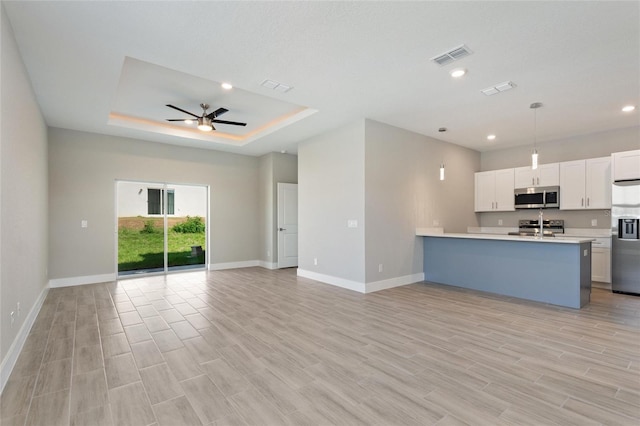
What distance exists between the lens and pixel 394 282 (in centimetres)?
560

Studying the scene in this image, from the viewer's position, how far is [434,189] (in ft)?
21.1

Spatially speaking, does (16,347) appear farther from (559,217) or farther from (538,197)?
(559,217)

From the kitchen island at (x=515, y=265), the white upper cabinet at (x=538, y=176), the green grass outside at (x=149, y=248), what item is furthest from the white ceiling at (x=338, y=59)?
the green grass outside at (x=149, y=248)

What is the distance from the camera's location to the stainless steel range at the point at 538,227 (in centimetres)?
650

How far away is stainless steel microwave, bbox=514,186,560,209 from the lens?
6.25 m

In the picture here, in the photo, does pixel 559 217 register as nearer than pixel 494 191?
Yes

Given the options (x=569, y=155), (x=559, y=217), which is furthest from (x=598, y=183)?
(x=559, y=217)

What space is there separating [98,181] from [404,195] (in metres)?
6.09

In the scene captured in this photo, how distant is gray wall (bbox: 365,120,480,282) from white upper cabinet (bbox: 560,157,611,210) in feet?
6.20

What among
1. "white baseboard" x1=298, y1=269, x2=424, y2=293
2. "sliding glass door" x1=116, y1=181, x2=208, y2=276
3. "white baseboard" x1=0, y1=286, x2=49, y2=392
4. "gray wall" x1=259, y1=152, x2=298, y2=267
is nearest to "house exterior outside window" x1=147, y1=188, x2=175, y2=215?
"sliding glass door" x1=116, y1=181, x2=208, y2=276

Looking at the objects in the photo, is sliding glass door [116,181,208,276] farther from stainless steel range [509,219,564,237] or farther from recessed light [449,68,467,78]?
stainless steel range [509,219,564,237]

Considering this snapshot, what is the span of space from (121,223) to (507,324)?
A: 747 centimetres

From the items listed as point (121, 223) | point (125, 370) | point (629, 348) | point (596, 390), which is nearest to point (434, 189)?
point (629, 348)

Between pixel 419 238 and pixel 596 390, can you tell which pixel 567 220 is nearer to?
pixel 419 238
